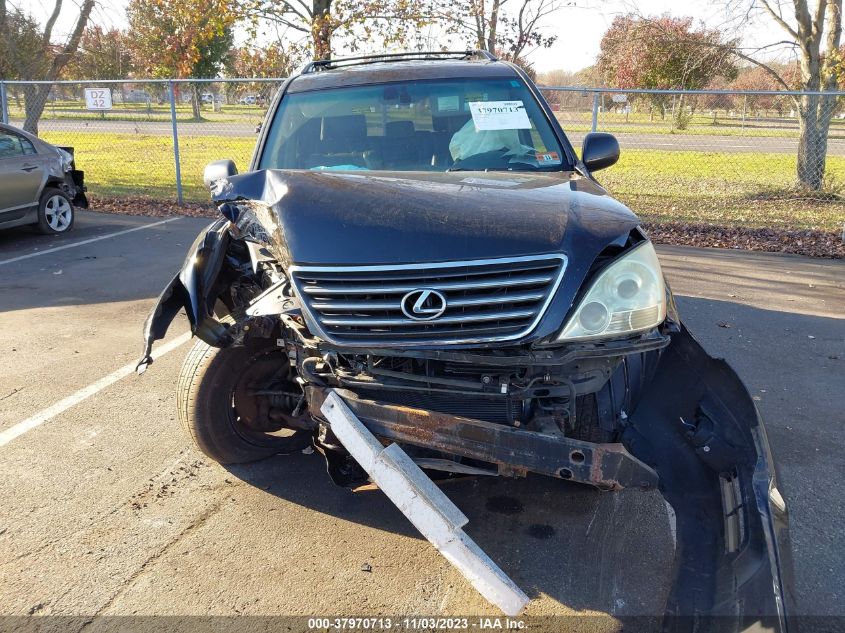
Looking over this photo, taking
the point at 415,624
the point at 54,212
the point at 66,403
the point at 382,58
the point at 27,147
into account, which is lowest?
the point at 415,624

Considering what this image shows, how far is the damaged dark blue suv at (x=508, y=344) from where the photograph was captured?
7.29ft

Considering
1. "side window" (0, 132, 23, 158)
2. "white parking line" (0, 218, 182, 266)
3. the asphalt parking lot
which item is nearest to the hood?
the asphalt parking lot

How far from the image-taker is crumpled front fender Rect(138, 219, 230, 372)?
276cm

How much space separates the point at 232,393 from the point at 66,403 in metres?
1.57

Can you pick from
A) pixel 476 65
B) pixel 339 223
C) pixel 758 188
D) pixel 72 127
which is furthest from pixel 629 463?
pixel 72 127

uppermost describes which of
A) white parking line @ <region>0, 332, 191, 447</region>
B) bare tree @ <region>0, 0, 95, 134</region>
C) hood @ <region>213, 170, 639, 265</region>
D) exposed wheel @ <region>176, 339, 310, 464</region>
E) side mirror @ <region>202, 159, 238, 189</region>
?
bare tree @ <region>0, 0, 95, 134</region>

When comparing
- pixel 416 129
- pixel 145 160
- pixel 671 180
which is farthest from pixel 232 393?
pixel 145 160

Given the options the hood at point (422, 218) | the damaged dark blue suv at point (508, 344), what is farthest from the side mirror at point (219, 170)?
the damaged dark blue suv at point (508, 344)

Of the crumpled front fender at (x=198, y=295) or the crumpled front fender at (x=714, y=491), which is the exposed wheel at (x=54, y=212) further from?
the crumpled front fender at (x=714, y=491)

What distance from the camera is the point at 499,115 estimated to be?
3.99 metres

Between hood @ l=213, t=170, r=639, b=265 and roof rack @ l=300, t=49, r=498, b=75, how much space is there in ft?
7.26

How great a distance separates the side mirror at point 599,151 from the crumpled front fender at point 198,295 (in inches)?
85.8

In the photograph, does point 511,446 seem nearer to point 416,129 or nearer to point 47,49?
point 416,129

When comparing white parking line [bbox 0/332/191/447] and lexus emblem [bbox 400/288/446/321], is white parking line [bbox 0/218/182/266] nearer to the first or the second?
white parking line [bbox 0/332/191/447]
